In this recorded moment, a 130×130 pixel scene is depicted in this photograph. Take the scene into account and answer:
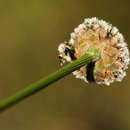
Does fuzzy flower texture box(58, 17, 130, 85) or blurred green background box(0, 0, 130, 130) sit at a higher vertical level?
blurred green background box(0, 0, 130, 130)

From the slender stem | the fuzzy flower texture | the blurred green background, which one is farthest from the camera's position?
the blurred green background

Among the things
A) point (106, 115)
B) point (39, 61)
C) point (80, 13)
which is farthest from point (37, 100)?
point (80, 13)

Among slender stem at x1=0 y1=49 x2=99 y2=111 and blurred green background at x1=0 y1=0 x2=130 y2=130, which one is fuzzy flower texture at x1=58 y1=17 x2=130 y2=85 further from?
blurred green background at x1=0 y1=0 x2=130 y2=130

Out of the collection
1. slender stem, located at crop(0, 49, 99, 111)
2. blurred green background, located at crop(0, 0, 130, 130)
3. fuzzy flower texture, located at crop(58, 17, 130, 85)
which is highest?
blurred green background, located at crop(0, 0, 130, 130)

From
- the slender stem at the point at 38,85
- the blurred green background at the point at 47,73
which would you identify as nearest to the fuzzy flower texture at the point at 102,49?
the slender stem at the point at 38,85

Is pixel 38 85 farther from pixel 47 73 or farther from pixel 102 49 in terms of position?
pixel 47 73

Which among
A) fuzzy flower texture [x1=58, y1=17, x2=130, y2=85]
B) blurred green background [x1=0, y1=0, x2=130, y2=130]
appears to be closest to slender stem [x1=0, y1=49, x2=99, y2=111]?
fuzzy flower texture [x1=58, y1=17, x2=130, y2=85]

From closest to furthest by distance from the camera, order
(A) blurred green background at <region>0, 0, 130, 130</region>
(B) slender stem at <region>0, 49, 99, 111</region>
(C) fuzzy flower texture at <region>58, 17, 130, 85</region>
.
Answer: (B) slender stem at <region>0, 49, 99, 111</region> < (C) fuzzy flower texture at <region>58, 17, 130, 85</region> < (A) blurred green background at <region>0, 0, 130, 130</region>
